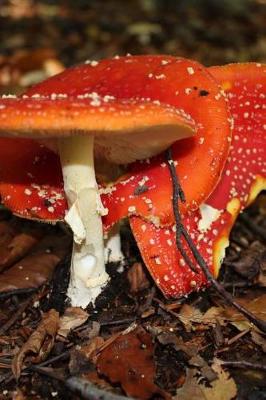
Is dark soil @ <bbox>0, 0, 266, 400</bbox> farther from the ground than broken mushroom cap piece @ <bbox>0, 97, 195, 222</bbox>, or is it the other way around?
broken mushroom cap piece @ <bbox>0, 97, 195, 222</bbox>

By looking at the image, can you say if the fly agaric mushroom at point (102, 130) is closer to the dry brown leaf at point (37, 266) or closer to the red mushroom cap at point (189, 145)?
the red mushroom cap at point (189, 145)

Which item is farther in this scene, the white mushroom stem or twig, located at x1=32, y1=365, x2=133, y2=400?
the white mushroom stem

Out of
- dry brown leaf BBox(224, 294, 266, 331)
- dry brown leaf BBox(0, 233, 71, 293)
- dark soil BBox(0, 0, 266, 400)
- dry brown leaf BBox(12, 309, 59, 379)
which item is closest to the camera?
dark soil BBox(0, 0, 266, 400)

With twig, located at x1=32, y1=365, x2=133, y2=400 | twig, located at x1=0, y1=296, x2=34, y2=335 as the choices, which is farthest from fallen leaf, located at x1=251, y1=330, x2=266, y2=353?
twig, located at x1=0, y1=296, x2=34, y2=335

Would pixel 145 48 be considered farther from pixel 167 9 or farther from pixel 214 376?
pixel 214 376

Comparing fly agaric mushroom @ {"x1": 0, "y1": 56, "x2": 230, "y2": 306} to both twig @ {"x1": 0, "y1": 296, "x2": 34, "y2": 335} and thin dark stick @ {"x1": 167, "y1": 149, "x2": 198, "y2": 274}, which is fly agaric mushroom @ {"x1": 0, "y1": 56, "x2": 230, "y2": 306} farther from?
twig @ {"x1": 0, "y1": 296, "x2": 34, "y2": 335}

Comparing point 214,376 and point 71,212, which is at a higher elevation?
point 71,212

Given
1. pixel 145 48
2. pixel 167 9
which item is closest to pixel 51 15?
pixel 167 9
